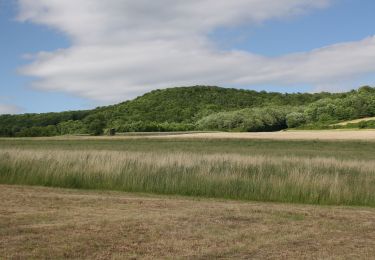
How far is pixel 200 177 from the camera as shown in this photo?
1681cm

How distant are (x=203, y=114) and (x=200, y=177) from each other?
119 meters

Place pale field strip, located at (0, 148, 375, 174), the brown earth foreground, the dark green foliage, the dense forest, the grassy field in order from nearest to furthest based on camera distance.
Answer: the brown earth foreground < the grassy field < pale field strip, located at (0, 148, 375, 174) < the dark green foliage < the dense forest

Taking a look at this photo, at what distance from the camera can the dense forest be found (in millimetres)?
98875

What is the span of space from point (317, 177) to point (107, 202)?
25.4 feet

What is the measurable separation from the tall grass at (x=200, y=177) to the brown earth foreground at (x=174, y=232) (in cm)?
444

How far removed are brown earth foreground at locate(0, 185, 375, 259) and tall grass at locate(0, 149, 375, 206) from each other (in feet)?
14.6

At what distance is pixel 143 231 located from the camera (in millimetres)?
8250

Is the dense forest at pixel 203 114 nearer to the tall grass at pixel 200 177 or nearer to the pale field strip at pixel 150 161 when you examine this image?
the pale field strip at pixel 150 161

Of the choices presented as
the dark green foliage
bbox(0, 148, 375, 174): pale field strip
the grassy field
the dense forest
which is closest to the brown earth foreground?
the grassy field

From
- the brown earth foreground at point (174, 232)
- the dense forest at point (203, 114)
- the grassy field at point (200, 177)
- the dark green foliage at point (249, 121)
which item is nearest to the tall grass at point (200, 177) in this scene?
the grassy field at point (200, 177)

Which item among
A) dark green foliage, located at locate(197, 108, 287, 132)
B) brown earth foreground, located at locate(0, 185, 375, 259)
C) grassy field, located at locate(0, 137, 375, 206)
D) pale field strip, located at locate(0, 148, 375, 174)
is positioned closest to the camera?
brown earth foreground, located at locate(0, 185, 375, 259)

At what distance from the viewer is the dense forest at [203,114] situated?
324 feet

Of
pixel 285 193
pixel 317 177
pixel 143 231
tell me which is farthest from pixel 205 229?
pixel 317 177

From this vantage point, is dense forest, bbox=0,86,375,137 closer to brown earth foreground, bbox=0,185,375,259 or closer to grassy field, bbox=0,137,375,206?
grassy field, bbox=0,137,375,206
